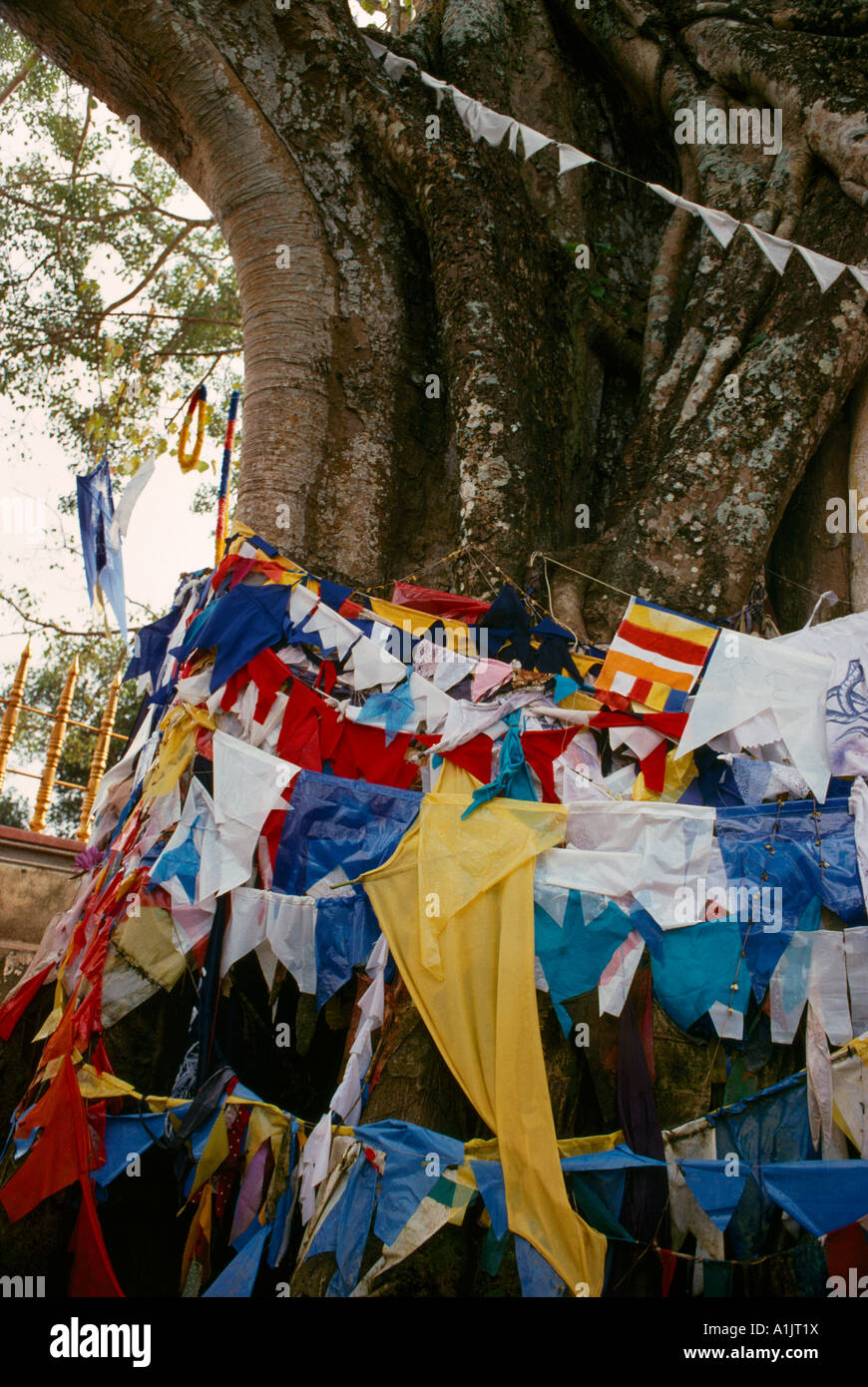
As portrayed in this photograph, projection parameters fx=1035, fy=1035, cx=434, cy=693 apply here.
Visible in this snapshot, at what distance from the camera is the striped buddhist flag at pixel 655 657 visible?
13.0 ft

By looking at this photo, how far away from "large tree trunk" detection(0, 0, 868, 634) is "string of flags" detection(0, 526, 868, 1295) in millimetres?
844

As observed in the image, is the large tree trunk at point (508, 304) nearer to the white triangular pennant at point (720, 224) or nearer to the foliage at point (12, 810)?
the white triangular pennant at point (720, 224)

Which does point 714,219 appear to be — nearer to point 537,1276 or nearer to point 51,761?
point 537,1276

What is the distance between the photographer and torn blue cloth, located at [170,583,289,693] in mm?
4191

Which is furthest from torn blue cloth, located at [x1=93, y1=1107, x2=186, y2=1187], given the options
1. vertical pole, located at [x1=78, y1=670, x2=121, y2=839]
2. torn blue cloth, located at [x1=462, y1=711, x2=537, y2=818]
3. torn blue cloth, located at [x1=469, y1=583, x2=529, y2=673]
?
vertical pole, located at [x1=78, y1=670, x2=121, y2=839]

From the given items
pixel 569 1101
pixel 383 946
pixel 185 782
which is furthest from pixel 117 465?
pixel 569 1101

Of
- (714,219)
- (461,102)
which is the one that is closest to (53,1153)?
(714,219)

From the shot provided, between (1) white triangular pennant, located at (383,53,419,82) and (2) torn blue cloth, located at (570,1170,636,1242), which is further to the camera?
(1) white triangular pennant, located at (383,53,419,82)

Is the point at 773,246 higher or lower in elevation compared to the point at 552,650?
higher

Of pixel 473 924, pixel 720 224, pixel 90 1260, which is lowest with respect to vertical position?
pixel 90 1260

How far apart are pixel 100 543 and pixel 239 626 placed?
1595 millimetres

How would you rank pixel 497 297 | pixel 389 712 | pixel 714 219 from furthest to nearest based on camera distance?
pixel 497 297 → pixel 714 219 → pixel 389 712

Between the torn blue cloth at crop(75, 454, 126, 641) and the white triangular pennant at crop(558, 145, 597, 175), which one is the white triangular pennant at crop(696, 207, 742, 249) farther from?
the torn blue cloth at crop(75, 454, 126, 641)

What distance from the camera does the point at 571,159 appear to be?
17.7ft
